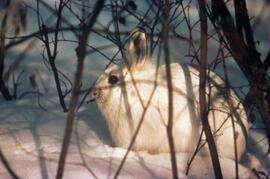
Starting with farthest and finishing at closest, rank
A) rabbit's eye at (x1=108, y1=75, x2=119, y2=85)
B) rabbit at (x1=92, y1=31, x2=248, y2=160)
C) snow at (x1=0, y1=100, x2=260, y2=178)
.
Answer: rabbit's eye at (x1=108, y1=75, x2=119, y2=85) < rabbit at (x1=92, y1=31, x2=248, y2=160) < snow at (x1=0, y1=100, x2=260, y2=178)

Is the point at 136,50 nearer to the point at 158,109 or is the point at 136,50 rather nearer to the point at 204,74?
the point at 158,109

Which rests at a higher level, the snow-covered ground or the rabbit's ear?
the rabbit's ear

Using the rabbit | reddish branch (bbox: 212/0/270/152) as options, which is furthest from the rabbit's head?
reddish branch (bbox: 212/0/270/152)

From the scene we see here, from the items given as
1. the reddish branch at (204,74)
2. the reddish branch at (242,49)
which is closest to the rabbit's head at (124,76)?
the reddish branch at (242,49)

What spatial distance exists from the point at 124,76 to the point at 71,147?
0.42 metres

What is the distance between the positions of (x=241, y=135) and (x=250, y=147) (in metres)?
0.22

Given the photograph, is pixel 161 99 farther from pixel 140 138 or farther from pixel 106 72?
pixel 106 72

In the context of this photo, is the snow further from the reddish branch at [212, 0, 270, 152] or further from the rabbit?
the reddish branch at [212, 0, 270, 152]

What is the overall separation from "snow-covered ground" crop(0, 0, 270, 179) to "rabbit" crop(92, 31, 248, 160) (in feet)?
0.22

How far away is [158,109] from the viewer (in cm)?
199

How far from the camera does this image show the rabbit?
208 centimetres

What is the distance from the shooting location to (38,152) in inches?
81.8

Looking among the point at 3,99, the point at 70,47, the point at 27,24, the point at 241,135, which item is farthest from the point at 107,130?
the point at 27,24

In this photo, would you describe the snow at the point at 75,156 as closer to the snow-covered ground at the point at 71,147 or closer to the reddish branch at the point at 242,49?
the snow-covered ground at the point at 71,147
